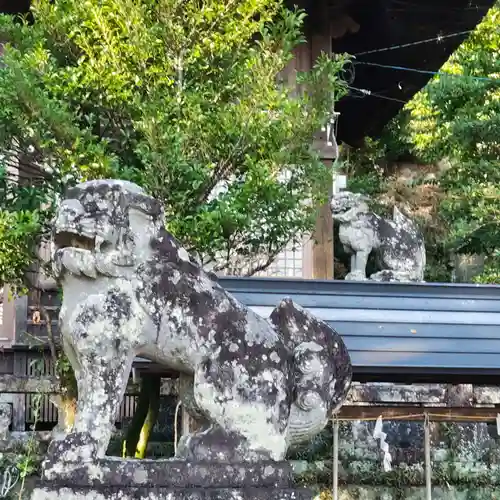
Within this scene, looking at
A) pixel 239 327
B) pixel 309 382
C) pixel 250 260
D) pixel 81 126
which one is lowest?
pixel 309 382

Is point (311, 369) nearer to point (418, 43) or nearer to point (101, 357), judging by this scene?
point (101, 357)

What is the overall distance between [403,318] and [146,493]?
3.59 m

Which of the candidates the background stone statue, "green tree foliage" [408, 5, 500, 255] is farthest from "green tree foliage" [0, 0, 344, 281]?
"green tree foliage" [408, 5, 500, 255]

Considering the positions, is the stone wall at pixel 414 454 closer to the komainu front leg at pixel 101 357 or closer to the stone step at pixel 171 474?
the stone step at pixel 171 474

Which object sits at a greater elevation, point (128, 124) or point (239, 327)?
point (128, 124)

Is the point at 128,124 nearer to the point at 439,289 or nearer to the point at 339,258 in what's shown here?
the point at 439,289

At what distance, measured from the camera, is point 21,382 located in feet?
31.2

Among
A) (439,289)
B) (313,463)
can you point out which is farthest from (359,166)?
(439,289)

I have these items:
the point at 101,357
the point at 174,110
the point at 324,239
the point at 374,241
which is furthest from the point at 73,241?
the point at 324,239

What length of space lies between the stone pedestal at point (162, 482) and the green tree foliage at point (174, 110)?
9.00 ft

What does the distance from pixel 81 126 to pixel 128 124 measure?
1.28 ft

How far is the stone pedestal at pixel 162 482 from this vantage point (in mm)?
3938

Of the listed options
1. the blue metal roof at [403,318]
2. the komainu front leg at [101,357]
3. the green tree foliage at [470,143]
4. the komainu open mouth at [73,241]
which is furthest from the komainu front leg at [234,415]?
the green tree foliage at [470,143]

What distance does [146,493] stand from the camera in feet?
13.0
